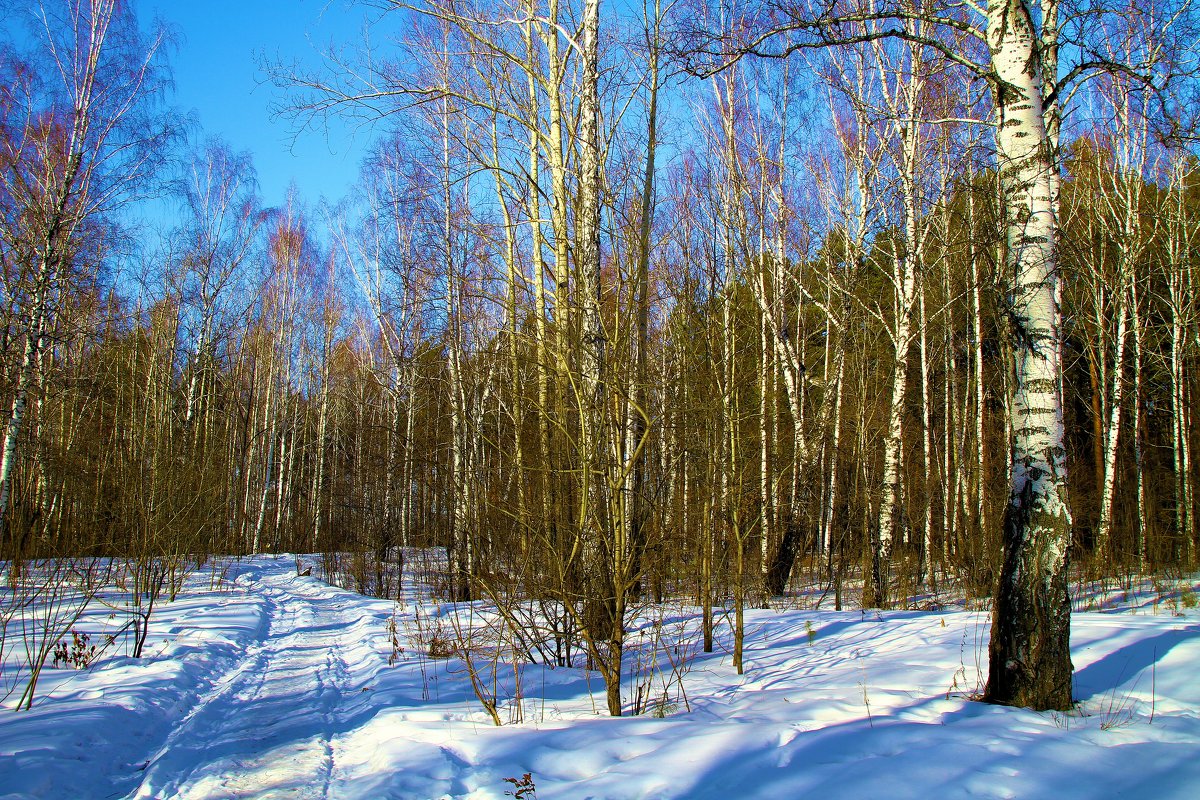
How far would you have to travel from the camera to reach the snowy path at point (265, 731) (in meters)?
3.36

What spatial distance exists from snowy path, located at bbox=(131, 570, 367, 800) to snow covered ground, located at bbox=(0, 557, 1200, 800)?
2 centimetres

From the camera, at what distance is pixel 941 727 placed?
3.37 meters

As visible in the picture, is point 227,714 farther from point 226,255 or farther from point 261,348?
point 261,348

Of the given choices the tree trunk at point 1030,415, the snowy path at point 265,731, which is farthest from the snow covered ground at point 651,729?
the tree trunk at point 1030,415

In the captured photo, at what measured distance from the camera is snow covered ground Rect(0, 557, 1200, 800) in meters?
2.85

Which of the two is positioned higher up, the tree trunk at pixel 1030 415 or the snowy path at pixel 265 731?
the tree trunk at pixel 1030 415

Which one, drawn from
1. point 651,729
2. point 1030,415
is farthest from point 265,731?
point 1030,415

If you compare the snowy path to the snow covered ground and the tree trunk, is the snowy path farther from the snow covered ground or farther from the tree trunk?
the tree trunk

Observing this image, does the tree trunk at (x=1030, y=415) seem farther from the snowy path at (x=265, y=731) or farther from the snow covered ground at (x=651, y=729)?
the snowy path at (x=265, y=731)

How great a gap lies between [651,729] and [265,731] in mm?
2615

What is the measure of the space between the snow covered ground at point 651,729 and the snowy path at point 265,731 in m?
0.02

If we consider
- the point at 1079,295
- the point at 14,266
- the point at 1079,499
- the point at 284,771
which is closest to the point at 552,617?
the point at 284,771

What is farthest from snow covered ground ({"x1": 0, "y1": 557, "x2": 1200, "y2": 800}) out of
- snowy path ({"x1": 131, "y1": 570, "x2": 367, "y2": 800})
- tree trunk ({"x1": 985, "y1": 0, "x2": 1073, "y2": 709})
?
tree trunk ({"x1": 985, "y1": 0, "x2": 1073, "y2": 709})

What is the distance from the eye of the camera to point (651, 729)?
3.59 metres
